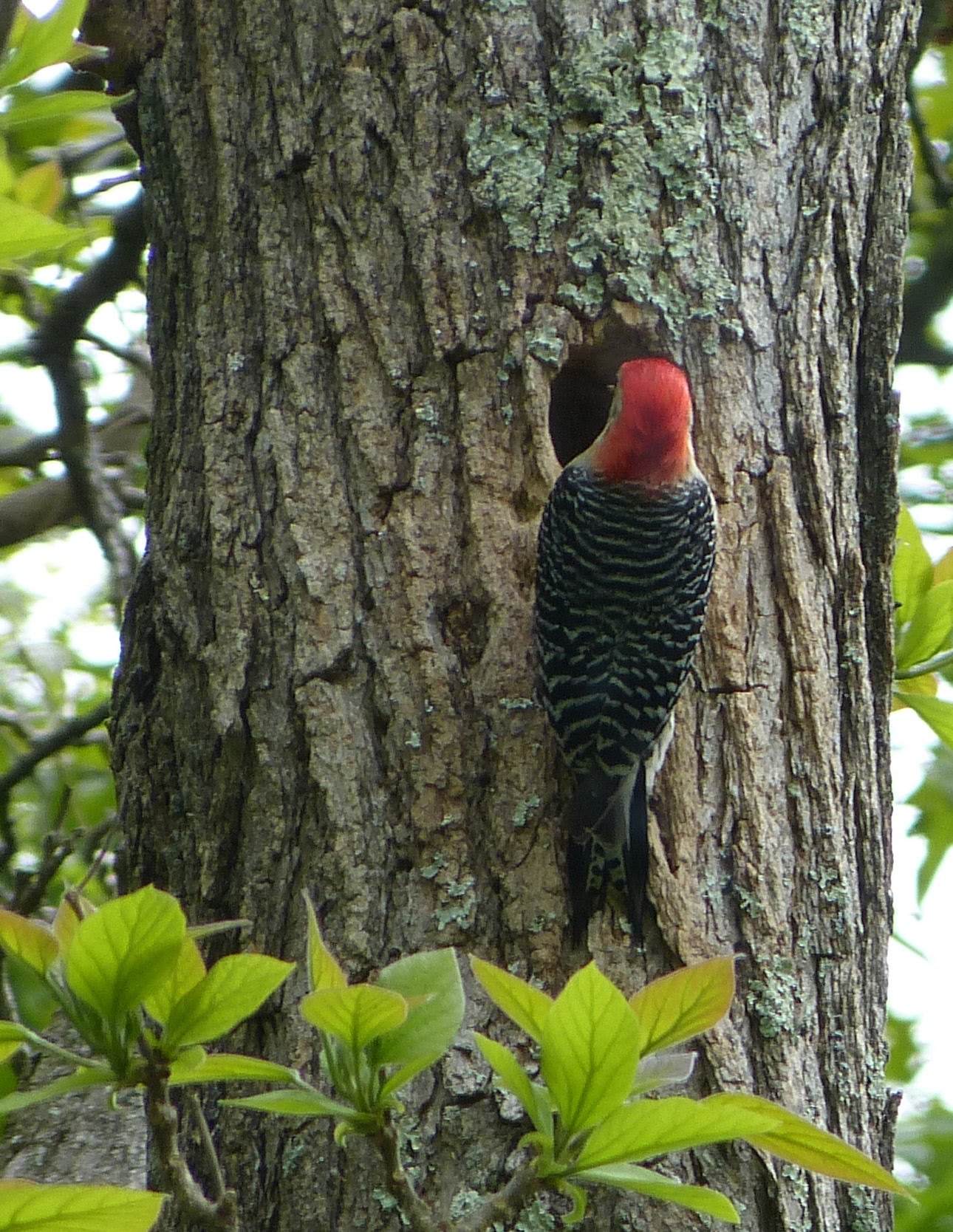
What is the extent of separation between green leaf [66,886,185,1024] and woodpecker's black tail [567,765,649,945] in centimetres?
96

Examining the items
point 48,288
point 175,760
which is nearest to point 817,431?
point 175,760

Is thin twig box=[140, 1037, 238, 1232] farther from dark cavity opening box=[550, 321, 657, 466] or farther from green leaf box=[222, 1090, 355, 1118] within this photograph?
dark cavity opening box=[550, 321, 657, 466]

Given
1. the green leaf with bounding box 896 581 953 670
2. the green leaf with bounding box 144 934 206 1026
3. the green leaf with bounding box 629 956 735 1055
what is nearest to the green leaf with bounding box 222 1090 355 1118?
the green leaf with bounding box 144 934 206 1026

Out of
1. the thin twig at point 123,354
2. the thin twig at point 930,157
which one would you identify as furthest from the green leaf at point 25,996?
the thin twig at point 930,157

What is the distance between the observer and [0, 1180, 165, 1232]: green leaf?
114 cm

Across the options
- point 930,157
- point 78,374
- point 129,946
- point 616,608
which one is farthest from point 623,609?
point 930,157

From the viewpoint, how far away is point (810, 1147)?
4.61 ft

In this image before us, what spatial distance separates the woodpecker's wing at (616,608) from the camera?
90.2 inches

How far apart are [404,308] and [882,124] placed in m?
1.05

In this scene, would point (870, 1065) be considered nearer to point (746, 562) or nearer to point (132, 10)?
point (746, 562)

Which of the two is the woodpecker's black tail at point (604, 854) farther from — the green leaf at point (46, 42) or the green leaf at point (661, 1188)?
the green leaf at point (46, 42)

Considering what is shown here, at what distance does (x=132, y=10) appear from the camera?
8.74 feet

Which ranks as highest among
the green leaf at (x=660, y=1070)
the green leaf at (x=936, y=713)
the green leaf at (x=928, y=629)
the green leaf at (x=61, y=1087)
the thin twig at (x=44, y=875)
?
the green leaf at (x=61, y=1087)

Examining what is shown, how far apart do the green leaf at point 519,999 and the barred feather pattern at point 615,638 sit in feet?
2.37
